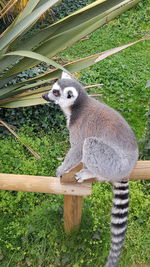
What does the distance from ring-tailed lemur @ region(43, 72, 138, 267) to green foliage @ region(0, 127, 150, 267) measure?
562 mm

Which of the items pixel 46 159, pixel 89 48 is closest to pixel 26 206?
pixel 46 159

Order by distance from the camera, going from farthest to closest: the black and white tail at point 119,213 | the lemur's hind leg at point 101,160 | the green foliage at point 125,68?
1. the green foliage at point 125,68
2. the lemur's hind leg at point 101,160
3. the black and white tail at point 119,213

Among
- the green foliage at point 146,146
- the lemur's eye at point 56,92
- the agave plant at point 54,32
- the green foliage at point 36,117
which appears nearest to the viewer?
the lemur's eye at point 56,92

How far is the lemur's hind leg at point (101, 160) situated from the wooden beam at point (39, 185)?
11 cm

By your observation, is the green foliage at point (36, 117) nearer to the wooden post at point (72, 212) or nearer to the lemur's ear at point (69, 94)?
the wooden post at point (72, 212)

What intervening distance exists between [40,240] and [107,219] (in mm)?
687

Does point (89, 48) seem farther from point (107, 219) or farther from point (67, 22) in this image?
point (107, 219)

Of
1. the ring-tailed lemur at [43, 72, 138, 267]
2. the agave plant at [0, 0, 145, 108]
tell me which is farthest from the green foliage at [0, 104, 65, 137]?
the ring-tailed lemur at [43, 72, 138, 267]

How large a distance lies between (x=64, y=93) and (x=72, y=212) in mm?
988

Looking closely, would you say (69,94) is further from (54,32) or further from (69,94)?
(54,32)

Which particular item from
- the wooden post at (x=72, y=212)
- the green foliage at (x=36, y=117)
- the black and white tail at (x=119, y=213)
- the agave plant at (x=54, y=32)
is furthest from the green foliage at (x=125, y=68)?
the black and white tail at (x=119, y=213)

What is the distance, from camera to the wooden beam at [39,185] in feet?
7.50

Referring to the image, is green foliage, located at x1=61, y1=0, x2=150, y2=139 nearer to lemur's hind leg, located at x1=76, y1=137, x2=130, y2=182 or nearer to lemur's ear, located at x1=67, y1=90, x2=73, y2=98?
lemur's hind leg, located at x1=76, y1=137, x2=130, y2=182

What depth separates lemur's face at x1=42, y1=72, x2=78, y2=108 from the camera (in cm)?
242
